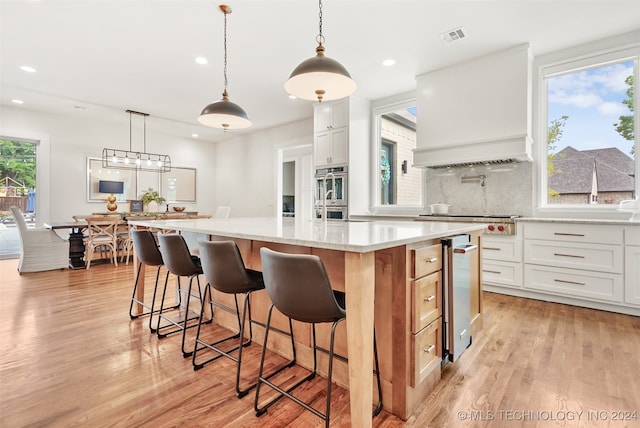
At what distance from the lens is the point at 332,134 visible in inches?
205

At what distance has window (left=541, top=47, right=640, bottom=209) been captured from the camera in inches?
131

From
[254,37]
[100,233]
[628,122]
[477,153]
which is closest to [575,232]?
[477,153]

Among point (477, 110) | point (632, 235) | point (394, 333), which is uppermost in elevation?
point (477, 110)

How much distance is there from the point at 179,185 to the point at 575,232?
7966mm

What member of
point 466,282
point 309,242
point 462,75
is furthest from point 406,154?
point 309,242

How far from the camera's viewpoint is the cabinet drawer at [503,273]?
3459mm

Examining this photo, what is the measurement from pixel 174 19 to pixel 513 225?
4.15 metres

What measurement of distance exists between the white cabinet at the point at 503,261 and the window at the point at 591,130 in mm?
798

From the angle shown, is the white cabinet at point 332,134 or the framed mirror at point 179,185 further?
the framed mirror at point 179,185

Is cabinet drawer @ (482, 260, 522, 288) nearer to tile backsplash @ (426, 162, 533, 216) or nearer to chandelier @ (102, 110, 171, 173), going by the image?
tile backsplash @ (426, 162, 533, 216)

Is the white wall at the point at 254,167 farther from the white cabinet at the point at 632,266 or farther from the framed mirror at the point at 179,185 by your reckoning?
the white cabinet at the point at 632,266

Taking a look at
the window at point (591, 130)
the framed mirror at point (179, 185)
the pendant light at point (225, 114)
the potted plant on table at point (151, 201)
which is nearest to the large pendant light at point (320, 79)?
the pendant light at point (225, 114)

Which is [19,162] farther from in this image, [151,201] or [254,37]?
[254,37]

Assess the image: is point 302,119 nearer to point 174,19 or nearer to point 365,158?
point 365,158
